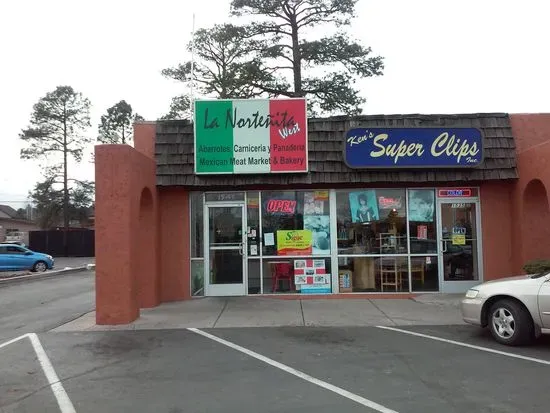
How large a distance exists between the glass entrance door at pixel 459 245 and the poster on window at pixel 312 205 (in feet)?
9.16

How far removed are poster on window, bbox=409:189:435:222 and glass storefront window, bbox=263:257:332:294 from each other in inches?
90.6

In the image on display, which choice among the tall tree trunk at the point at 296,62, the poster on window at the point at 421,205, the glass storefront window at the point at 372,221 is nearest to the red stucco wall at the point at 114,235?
the glass storefront window at the point at 372,221

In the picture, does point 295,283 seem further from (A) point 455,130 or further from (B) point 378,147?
(A) point 455,130

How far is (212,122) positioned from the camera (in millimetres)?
11836

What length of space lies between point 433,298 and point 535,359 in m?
5.09

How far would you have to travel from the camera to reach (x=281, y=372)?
21.1ft

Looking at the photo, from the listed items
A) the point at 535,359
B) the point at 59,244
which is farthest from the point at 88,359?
the point at 59,244

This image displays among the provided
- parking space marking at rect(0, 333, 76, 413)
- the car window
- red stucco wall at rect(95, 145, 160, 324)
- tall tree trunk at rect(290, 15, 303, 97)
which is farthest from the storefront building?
the car window

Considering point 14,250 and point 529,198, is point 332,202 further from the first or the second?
point 14,250

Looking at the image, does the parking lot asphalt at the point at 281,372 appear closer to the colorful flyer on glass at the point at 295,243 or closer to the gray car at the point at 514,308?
the gray car at the point at 514,308

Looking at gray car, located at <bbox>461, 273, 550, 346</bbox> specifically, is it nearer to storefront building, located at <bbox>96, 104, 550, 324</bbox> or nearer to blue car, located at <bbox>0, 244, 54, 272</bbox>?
storefront building, located at <bbox>96, 104, 550, 324</bbox>

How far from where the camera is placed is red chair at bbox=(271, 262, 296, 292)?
12.4 meters

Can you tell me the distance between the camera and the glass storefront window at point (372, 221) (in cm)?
1245

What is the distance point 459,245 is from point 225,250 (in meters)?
5.49
